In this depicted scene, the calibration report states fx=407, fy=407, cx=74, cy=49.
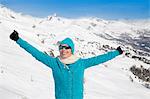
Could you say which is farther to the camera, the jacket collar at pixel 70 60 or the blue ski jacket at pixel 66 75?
the blue ski jacket at pixel 66 75

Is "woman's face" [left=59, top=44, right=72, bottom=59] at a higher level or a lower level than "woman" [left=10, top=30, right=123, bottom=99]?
higher

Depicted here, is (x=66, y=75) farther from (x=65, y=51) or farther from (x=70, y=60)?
(x=65, y=51)

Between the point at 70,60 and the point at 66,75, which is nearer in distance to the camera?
the point at 70,60

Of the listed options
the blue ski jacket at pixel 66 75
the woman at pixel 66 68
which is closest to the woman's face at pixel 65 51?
the woman at pixel 66 68

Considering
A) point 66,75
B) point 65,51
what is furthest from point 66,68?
point 65,51

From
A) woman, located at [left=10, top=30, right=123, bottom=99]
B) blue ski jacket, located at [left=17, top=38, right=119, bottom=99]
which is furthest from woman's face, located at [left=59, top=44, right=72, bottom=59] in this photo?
blue ski jacket, located at [left=17, top=38, right=119, bottom=99]

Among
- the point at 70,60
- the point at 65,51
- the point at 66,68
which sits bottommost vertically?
the point at 66,68

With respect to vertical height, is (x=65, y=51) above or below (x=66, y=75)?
above

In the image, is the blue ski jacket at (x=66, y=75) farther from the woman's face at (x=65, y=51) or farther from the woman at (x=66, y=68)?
the woman's face at (x=65, y=51)

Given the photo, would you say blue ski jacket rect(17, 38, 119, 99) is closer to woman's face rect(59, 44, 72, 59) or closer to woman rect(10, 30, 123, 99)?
woman rect(10, 30, 123, 99)

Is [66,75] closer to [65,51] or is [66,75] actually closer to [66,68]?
[66,68]

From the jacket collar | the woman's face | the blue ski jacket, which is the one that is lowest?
the blue ski jacket

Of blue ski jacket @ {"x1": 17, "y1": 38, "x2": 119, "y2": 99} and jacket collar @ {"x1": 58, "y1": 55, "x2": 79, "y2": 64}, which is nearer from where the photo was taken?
jacket collar @ {"x1": 58, "y1": 55, "x2": 79, "y2": 64}

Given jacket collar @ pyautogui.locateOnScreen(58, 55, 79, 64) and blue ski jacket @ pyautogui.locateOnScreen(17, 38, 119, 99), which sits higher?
jacket collar @ pyautogui.locateOnScreen(58, 55, 79, 64)
